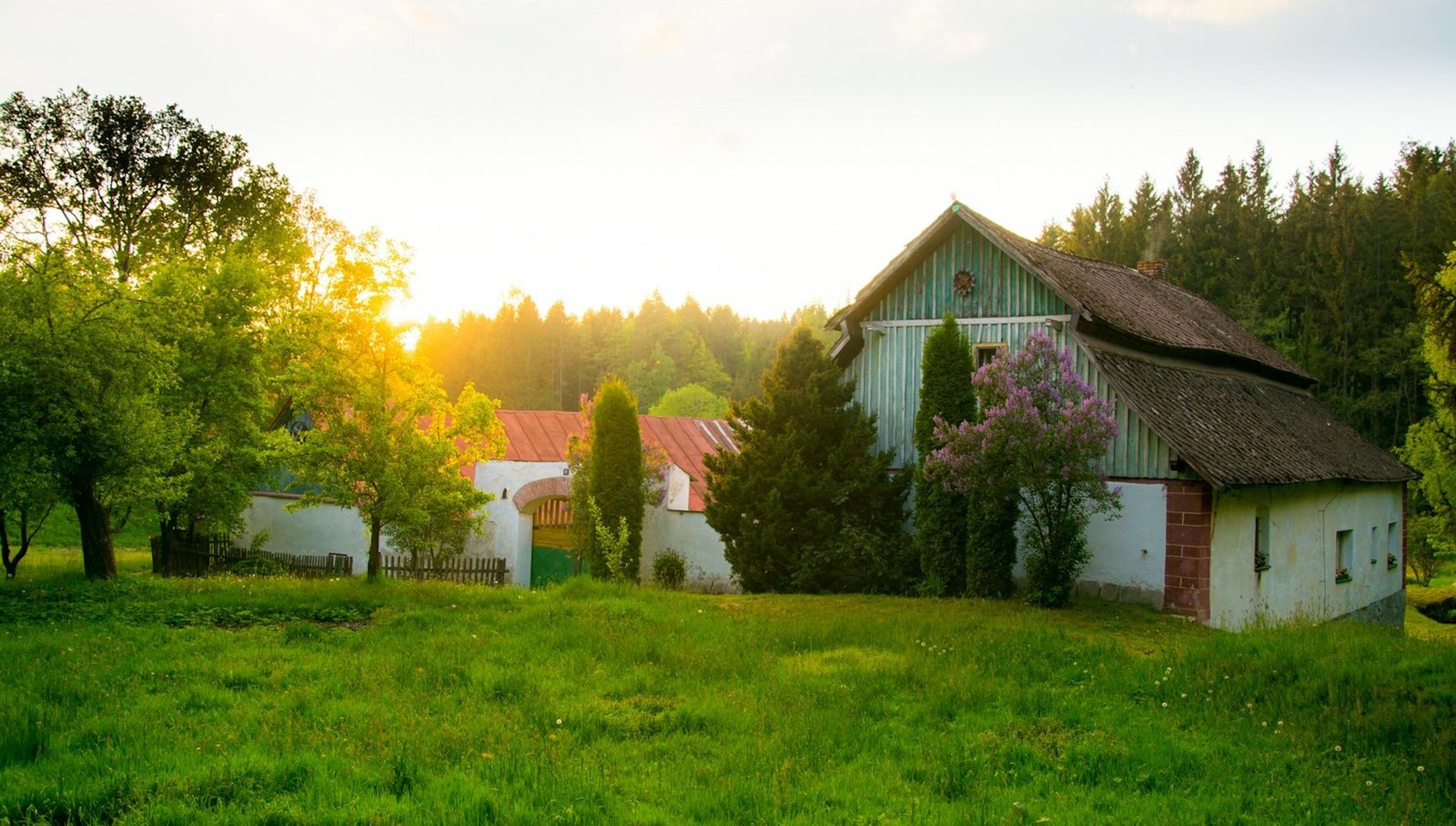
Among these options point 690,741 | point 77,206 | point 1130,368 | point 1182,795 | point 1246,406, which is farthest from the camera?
point 77,206

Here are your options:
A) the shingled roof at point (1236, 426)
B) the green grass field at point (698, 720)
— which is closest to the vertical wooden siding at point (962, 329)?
the shingled roof at point (1236, 426)

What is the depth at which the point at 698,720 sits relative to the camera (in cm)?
826

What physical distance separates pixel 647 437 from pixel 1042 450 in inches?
583

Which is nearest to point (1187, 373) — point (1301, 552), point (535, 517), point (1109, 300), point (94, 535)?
point (1109, 300)

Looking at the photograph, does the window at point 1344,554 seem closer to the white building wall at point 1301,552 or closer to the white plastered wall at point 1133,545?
the white building wall at point 1301,552

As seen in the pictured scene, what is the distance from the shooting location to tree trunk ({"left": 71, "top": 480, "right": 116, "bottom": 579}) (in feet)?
49.6

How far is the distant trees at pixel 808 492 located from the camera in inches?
713

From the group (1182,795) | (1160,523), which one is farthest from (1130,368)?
(1182,795)

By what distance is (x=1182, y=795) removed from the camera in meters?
6.76

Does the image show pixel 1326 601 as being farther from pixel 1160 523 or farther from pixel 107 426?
pixel 107 426

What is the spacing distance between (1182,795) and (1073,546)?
8.34 metres

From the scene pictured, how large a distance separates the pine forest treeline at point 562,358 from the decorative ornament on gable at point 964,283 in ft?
157

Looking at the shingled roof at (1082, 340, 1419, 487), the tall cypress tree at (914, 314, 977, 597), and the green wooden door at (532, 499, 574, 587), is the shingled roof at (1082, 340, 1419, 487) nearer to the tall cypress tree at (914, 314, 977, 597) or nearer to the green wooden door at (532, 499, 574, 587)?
the tall cypress tree at (914, 314, 977, 597)

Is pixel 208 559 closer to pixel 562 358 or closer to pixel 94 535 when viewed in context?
pixel 94 535
